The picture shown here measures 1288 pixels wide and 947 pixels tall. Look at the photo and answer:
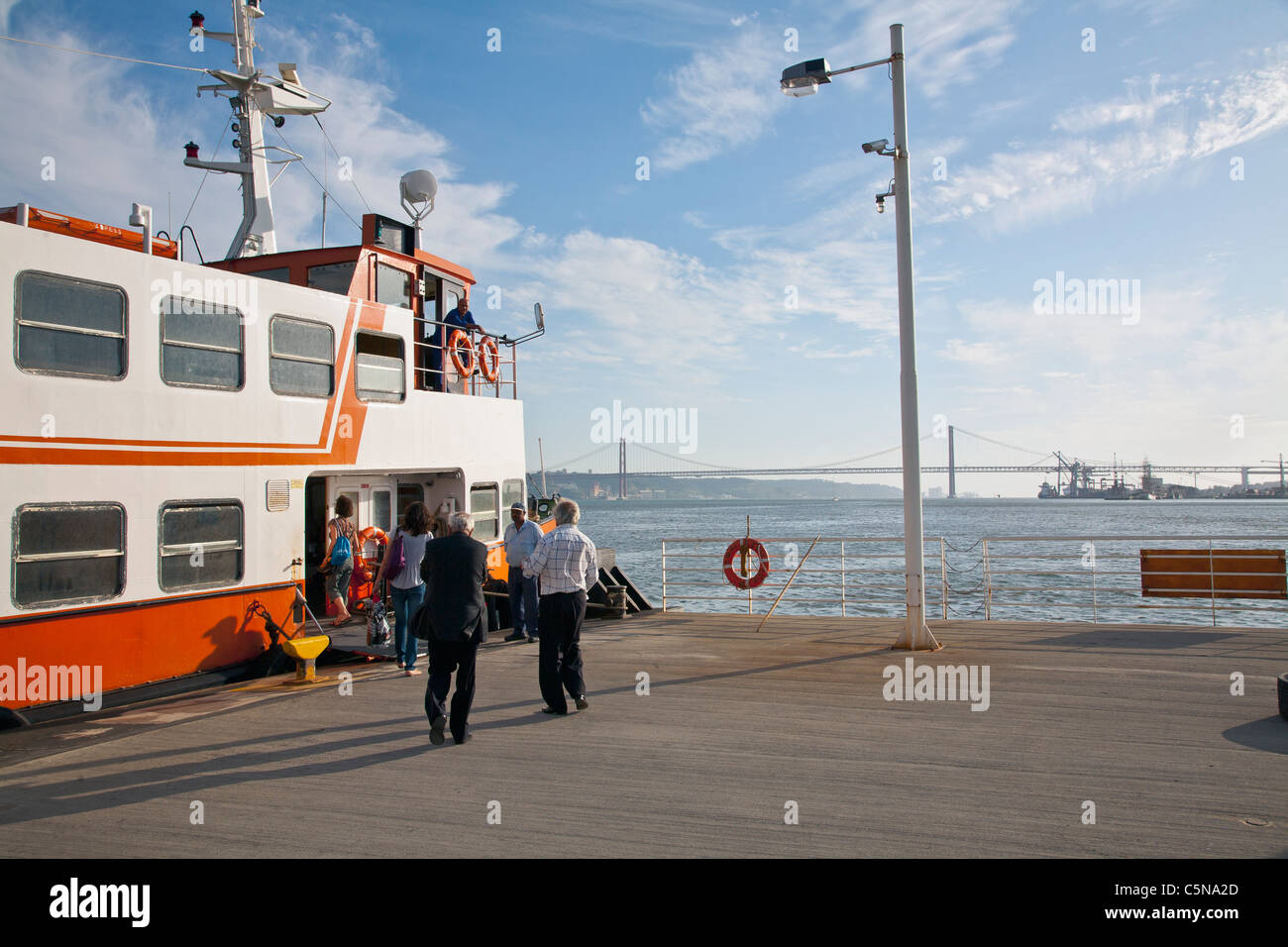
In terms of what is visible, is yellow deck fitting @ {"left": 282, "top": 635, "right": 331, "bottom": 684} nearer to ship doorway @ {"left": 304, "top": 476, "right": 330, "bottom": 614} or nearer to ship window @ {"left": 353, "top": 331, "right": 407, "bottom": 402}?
ship doorway @ {"left": 304, "top": 476, "right": 330, "bottom": 614}

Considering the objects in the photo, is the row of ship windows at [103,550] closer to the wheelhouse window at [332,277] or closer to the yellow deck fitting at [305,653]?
the yellow deck fitting at [305,653]

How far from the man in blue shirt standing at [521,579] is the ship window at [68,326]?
4.43 metres

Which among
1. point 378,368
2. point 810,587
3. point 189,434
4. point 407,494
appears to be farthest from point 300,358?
point 810,587

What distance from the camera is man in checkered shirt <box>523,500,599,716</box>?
6.79 m

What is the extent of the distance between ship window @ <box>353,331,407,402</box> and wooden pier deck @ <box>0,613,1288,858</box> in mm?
3747

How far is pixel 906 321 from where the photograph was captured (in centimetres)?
939

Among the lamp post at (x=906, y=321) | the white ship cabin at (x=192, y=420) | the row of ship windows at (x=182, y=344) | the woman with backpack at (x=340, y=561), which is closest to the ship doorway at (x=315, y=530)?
the white ship cabin at (x=192, y=420)

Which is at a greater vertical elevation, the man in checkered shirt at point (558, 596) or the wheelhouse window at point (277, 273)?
the wheelhouse window at point (277, 273)

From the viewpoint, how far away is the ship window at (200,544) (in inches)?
308

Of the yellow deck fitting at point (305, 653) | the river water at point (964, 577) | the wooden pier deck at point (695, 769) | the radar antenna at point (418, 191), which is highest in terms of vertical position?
the radar antenna at point (418, 191)

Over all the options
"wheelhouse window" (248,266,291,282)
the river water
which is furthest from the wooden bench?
"wheelhouse window" (248,266,291,282)

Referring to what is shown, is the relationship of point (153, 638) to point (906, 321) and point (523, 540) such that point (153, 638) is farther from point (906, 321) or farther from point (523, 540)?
point (906, 321)

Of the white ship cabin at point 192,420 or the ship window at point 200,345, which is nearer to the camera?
the white ship cabin at point 192,420

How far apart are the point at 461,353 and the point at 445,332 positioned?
40cm
